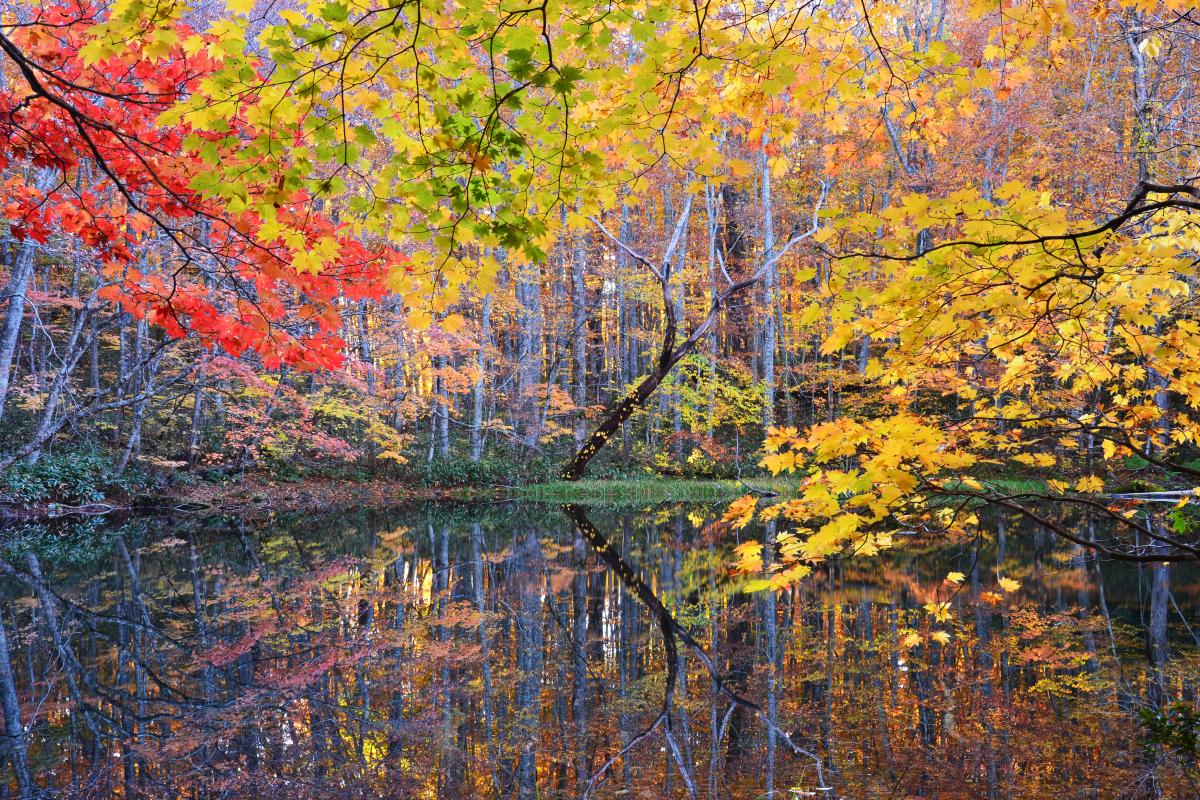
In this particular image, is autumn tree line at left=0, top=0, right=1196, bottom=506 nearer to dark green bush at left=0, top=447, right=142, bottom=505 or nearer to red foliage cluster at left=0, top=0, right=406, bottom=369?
red foliage cluster at left=0, top=0, right=406, bottom=369

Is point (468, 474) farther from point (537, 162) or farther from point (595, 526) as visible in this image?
point (537, 162)

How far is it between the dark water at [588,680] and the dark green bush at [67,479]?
4.64 m

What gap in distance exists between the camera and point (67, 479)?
1252cm

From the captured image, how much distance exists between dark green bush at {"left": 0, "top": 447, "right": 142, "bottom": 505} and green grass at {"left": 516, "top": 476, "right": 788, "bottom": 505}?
797 cm

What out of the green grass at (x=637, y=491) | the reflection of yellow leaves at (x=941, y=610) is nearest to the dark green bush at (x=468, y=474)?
the green grass at (x=637, y=491)

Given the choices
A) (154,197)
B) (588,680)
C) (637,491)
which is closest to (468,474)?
(637,491)

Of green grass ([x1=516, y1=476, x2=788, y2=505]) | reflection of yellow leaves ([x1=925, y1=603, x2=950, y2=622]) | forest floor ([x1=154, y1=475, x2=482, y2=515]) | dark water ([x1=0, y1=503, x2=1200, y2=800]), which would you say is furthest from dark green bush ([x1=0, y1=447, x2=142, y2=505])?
reflection of yellow leaves ([x1=925, y1=603, x2=950, y2=622])

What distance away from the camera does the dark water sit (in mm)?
3461

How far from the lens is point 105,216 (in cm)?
→ 358

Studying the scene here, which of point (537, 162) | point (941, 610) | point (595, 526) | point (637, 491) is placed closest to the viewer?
point (537, 162)

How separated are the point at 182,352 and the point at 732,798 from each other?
13759 millimetres

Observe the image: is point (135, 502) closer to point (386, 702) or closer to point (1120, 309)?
point (386, 702)

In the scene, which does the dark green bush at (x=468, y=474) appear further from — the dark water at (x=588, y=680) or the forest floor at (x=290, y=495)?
the dark water at (x=588, y=680)

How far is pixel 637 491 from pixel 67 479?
431 inches
